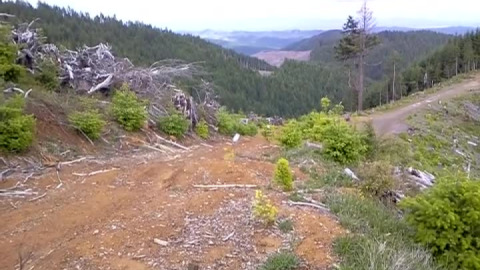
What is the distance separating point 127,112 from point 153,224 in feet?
Answer: 17.3

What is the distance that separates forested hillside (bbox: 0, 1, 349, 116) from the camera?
66.4m

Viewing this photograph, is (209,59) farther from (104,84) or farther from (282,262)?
(282,262)

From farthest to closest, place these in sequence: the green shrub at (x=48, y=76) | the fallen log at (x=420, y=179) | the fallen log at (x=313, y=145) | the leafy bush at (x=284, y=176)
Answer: the green shrub at (x=48, y=76)
the fallen log at (x=313, y=145)
the fallen log at (x=420, y=179)
the leafy bush at (x=284, y=176)

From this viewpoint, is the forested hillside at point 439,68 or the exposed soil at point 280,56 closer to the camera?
the forested hillside at point 439,68

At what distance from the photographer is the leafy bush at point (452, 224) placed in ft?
15.2

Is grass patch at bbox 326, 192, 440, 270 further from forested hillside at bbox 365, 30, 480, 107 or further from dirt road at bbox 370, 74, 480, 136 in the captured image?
forested hillside at bbox 365, 30, 480, 107

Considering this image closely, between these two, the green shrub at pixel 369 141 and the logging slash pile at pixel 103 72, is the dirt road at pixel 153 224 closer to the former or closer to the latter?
the green shrub at pixel 369 141

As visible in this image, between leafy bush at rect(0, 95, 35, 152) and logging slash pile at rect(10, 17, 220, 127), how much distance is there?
10.8 ft

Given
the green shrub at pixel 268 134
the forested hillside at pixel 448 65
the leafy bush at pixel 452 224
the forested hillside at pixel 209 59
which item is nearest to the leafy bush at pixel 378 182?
the leafy bush at pixel 452 224

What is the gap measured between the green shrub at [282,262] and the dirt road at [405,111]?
40.6 ft

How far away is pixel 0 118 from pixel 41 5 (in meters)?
74.6

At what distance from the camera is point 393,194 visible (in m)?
6.77

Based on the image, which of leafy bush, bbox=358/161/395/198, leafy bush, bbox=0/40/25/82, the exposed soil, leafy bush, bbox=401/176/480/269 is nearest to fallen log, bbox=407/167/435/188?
leafy bush, bbox=358/161/395/198

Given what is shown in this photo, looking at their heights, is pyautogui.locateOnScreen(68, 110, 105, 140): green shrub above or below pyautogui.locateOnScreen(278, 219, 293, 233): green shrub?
above
